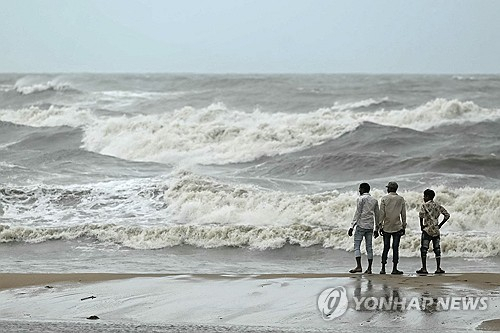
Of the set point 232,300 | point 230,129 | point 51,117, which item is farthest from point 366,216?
point 51,117

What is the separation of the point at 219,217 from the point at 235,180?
5.32 metres

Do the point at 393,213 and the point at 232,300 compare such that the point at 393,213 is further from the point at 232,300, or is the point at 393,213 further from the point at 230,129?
the point at 230,129

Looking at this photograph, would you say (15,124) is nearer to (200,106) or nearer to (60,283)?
(200,106)

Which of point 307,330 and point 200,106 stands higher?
point 200,106

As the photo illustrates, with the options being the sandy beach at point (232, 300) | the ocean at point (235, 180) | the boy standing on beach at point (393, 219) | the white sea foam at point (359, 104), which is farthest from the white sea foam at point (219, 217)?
the white sea foam at point (359, 104)

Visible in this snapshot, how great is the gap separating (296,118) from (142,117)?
22.2 ft

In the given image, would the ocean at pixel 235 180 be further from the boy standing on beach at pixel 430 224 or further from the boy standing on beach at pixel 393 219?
the boy standing on beach at pixel 393 219

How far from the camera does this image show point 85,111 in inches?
1545

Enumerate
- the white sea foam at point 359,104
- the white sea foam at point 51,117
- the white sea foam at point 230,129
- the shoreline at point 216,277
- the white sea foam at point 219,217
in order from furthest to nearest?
the white sea foam at point 359,104
the white sea foam at point 51,117
the white sea foam at point 230,129
the white sea foam at point 219,217
the shoreline at point 216,277

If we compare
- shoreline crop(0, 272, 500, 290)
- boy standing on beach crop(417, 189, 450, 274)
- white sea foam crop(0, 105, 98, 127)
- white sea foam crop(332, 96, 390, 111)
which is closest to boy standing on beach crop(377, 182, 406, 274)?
boy standing on beach crop(417, 189, 450, 274)

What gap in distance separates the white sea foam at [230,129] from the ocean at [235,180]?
82mm

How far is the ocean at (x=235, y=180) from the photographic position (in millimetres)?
13773

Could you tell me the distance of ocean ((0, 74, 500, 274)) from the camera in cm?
1377

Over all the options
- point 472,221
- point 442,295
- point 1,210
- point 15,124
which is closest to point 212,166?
point 1,210
